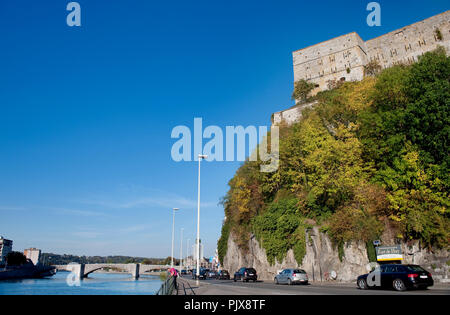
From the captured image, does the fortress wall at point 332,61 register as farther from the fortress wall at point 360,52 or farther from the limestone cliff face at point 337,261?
the limestone cliff face at point 337,261

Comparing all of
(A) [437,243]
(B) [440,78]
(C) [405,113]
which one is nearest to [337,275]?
(A) [437,243]

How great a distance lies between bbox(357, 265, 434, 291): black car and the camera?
651 inches

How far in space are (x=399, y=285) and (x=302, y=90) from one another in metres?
64.5

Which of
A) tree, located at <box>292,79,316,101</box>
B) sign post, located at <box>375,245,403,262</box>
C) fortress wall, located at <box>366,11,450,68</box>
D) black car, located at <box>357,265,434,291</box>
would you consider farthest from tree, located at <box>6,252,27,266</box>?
black car, located at <box>357,265,434,291</box>

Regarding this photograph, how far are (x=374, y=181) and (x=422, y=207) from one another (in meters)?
4.89

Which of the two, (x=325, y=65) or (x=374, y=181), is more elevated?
(x=325, y=65)

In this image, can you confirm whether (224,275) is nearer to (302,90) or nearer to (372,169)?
(372,169)

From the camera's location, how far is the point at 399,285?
55.7ft

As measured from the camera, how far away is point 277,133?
164ft

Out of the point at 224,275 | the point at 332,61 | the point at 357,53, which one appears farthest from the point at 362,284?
the point at 332,61

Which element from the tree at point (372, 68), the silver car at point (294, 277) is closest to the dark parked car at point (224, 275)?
the silver car at point (294, 277)
